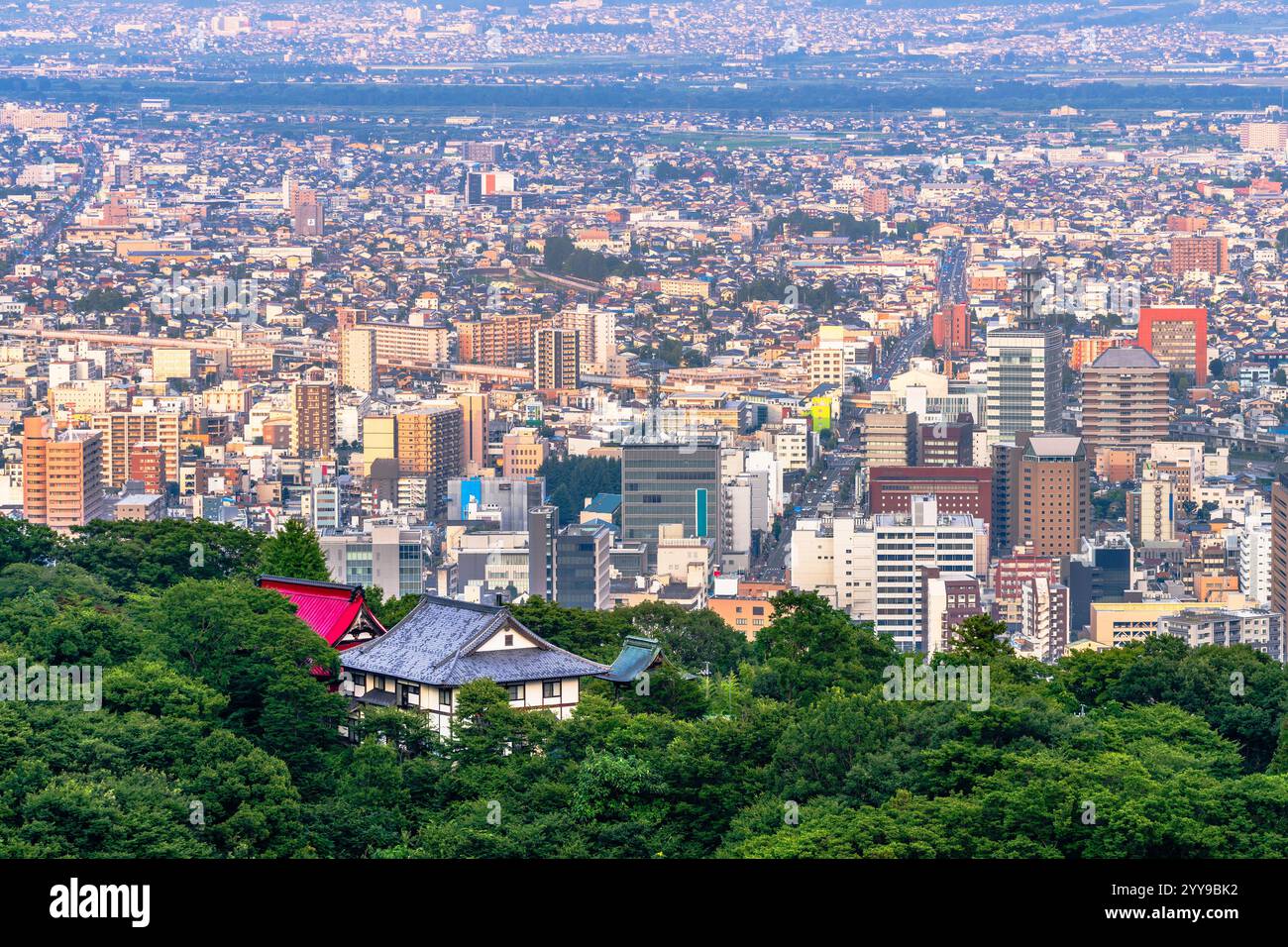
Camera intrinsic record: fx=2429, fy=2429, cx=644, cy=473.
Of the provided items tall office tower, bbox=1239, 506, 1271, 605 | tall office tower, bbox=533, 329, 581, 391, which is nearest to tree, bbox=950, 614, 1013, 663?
tall office tower, bbox=1239, 506, 1271, 605

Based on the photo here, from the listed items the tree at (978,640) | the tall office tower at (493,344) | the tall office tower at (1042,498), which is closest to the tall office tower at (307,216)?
the tall office tower at (493,344)

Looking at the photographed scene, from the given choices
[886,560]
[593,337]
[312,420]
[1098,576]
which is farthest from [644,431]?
[593,337]

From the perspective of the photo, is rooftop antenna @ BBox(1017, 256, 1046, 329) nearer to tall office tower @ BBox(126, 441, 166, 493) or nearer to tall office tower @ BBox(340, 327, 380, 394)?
tall office tower @ BBox(340, 327, 380, 394)

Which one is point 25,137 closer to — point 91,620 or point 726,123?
point 726,123

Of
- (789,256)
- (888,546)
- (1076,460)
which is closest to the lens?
(888,546)

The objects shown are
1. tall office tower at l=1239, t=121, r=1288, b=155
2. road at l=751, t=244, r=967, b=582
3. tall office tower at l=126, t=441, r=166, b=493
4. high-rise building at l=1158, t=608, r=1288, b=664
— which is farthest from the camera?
tall office tower at l=1239, t=121, r=1288, b=155

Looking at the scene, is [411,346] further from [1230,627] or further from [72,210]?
[1230,627]

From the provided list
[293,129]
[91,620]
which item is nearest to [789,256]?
[293,129]
